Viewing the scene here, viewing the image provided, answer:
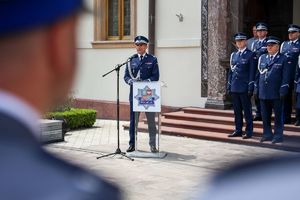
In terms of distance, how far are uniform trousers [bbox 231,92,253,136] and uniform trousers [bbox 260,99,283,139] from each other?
304 mm

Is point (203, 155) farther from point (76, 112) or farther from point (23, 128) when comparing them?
point (23, 128)

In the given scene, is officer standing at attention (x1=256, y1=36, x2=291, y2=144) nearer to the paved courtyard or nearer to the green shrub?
the paved courtyard

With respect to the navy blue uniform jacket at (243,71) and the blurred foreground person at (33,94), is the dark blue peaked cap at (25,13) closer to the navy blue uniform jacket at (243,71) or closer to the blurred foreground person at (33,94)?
the blurred foreground person at (33,94)

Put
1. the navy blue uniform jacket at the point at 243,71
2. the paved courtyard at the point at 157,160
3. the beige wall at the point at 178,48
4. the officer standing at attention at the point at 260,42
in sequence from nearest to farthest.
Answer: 1. the paved courtyard at the point at 157,160
2. the navy blue uniform jacket at the point at 243,71
3. the officer standing at attention at the point at 260,42
4. the beige wall at the point at 178,48

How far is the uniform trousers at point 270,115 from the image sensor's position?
28.7 feet

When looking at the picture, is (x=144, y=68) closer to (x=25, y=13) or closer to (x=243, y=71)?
(x=243, y=71)

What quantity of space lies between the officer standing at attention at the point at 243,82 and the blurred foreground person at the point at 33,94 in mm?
8703

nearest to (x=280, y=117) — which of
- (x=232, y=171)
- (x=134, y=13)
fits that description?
(x=134, y=13)

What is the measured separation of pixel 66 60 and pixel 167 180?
601 cm

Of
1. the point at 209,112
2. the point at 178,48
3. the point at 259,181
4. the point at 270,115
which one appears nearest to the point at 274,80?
the point at 270,115

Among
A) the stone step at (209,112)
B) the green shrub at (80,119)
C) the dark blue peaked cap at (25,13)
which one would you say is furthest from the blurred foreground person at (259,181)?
the green shrub at (80,119)

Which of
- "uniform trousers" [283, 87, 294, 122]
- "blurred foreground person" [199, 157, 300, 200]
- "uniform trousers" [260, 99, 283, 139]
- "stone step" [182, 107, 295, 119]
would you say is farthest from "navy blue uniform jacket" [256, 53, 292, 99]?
"blurred foreground person" [199, 157, 300, 200]

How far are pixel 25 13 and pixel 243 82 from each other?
891 centimetres

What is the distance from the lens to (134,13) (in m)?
12.9
